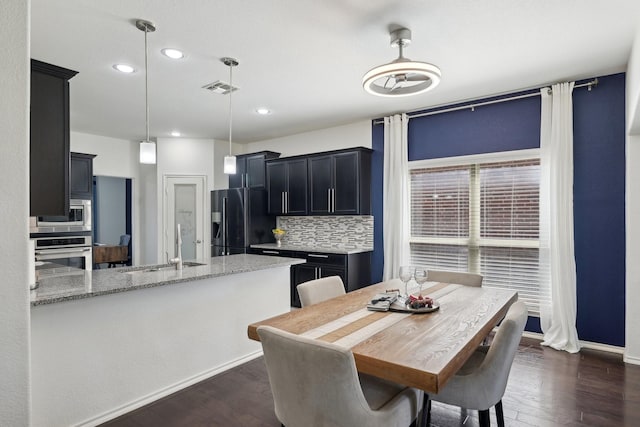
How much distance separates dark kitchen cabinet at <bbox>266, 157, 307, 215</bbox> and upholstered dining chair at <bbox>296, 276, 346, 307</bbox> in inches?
104

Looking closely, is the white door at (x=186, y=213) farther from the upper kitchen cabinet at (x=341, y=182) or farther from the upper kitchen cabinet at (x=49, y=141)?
the upper kitchen cabinet at (x=49, y=141)

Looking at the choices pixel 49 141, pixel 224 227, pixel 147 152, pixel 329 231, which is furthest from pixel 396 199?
pixel 49 141

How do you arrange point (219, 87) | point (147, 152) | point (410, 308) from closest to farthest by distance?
point (410, 308)
point (147, 152)
point (219, 87)

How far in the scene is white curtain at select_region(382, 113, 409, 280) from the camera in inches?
181

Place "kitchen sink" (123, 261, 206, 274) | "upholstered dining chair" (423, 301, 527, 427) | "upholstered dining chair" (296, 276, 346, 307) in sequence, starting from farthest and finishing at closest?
"kitchen sink" (123, 261, 206, 274) < "upholstered dining chair" (296, 276, 346, 307) < "upholstered dining chair" (423, 301, 527, 427)

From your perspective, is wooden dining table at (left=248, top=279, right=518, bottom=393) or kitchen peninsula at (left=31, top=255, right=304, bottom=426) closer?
wooden dining table at (left=248, top=279, right=518, bottom=393)

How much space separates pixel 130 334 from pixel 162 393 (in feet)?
1.71

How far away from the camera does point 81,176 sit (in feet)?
17.2

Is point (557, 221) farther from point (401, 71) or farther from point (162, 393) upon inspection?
point (162, 393)

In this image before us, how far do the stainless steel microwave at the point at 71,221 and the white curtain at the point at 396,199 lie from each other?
13.6 ft

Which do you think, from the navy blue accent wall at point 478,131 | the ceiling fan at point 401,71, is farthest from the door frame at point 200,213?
the ceiling fan at point 401,71

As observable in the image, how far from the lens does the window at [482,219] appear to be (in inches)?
154

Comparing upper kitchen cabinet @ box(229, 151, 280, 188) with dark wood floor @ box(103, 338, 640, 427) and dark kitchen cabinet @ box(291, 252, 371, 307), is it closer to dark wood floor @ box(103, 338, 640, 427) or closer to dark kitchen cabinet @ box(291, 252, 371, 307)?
dark kitchen cabinet @ box(291, 252, 371, 307)

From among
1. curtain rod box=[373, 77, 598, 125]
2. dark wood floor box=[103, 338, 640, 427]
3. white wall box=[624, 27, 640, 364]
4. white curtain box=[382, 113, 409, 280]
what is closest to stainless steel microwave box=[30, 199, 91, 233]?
dark wood floor box=[103, 338, 640, 427]
